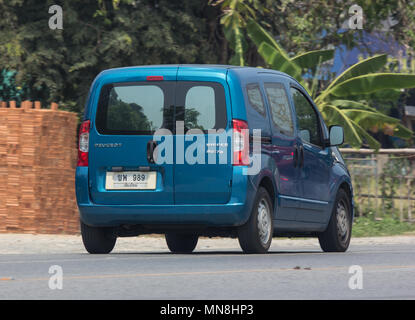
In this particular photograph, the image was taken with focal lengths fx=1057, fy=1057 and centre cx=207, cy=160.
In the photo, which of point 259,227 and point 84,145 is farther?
point 84,145

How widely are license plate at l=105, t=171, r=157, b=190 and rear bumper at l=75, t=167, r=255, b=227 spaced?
0.20 metres

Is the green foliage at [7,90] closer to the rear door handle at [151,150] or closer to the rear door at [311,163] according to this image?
the rear door at [311,163]

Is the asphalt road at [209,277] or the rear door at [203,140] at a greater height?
the rear door at [203,140]

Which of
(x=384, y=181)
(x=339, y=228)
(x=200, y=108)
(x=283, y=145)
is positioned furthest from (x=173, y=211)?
(x=384, y=181)

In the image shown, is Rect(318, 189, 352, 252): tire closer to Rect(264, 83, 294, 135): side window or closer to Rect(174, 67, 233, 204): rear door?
Rect(264, 83, 294, 135): side window

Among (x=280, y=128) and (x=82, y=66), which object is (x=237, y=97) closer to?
(x=280, y=128)

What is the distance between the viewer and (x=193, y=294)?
769 cm

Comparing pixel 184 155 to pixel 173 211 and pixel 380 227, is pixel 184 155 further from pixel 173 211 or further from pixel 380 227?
pixel 380 227

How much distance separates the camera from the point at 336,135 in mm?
12703

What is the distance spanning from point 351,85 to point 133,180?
10.2 m

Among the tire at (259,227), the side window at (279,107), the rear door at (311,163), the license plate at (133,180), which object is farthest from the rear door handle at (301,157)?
the license plate at (133,180)

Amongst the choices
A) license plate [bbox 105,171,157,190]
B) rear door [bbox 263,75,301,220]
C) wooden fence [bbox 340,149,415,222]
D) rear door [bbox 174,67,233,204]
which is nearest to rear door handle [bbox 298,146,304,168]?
rear door [bbox 263,75,301,220]

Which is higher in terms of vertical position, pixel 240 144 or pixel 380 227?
pixel 240 144

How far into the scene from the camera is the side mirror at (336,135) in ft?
41.5
